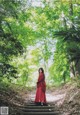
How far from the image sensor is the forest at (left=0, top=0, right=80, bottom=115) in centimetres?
594

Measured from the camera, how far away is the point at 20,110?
13.6 m

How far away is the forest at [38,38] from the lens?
5.94 metres

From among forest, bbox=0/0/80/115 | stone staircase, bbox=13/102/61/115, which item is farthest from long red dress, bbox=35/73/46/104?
forest, bbox=0/0/80/115

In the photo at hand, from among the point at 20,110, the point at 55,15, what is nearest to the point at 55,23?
the point at 55,15

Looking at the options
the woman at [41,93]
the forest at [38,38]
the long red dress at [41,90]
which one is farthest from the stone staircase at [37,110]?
the forest at [38,38]

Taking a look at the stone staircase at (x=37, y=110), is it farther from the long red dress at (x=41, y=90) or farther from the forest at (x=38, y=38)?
the forest at (x=38, y=38)

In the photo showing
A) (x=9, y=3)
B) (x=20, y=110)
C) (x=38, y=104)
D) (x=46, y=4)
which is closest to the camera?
(x=9, y=3)

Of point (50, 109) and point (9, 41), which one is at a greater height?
point (9, 41)

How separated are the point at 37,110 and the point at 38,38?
20756mm

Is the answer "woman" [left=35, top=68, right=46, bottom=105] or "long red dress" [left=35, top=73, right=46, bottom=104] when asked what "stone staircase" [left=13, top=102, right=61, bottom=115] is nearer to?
"woman" [left=35, top=68, right=46, bottom=105]

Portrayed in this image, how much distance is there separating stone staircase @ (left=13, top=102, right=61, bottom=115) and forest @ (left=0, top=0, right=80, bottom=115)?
4.23ft

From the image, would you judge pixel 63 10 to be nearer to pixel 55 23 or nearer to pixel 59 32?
pixel 55 23

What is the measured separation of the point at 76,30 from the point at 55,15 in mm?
23189

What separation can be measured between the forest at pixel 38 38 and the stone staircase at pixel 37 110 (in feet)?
4.23
